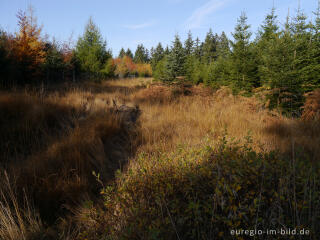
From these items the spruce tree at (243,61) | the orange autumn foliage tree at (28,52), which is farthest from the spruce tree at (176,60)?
the orange autumn foliage tree at (28,52)

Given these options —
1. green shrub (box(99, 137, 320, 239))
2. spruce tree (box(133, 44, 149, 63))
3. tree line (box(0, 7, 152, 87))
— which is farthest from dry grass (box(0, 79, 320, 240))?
spruce tree (box(133, 44, 149, 63))

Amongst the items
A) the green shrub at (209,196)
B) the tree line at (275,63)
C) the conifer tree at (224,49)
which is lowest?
the green shrub at (209,196)

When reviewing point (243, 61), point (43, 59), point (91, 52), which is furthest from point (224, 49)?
point (43, 59)

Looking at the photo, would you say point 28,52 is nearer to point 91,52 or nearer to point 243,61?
point 91,52

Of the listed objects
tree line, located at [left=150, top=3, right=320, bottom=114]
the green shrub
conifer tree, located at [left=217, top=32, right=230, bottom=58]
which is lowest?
the green shrub

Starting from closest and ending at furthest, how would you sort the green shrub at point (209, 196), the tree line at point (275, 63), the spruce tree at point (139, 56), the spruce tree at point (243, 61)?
the green shrub at point (209, 196)
the tree line at point (275, 63)
the spruce tree at point (243, 61)
the spruce tree at point (139, 56)

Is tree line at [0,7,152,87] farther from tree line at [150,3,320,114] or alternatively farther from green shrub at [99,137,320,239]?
green shrub at [99,137,320,239]

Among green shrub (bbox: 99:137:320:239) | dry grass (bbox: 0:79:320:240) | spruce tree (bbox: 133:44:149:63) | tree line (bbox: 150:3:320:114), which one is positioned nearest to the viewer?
green shrub (bbox: 99:137:320:239)

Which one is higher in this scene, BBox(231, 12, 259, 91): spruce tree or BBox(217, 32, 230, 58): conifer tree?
BBox(217, 32, 230, 58): conifer tree

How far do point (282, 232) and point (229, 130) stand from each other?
2.37m

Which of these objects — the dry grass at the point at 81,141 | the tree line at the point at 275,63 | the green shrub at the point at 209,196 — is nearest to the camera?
the green shrub at the point at 209,196

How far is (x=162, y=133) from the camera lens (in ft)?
11.4

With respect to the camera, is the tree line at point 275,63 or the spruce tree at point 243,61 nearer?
the tree line at point 275,63

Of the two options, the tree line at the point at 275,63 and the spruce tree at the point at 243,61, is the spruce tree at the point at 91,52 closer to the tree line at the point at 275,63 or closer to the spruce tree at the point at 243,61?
the tree line at the point at 275,63
